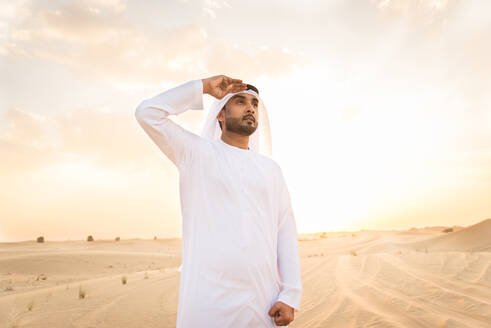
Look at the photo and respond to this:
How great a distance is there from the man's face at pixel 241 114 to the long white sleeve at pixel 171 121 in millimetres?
264

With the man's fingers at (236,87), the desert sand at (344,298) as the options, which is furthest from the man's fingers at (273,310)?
the desert sand at (344,298)

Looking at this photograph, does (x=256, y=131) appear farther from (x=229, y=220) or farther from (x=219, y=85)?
(x=229, y=220)

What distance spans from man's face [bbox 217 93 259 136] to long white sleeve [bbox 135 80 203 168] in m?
0.26

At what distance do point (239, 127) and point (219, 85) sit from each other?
12.6 inches

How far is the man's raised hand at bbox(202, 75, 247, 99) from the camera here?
2.32m

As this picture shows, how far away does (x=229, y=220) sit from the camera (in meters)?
2.03

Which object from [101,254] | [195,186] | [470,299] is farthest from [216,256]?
[101,254]

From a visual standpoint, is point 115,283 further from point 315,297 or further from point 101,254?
point 101,254

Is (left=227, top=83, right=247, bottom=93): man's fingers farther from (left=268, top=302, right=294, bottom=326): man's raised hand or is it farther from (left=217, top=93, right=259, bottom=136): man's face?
(left=268, top=302, right=294, bottom=326): man's raised hand

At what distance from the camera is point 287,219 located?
246cm

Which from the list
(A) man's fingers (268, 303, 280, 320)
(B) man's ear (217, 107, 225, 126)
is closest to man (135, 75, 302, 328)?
(A) man's fingers (268, 303, 280, 320)

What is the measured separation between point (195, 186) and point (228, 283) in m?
0.62

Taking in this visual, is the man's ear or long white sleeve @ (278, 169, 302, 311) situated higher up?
the man's ear

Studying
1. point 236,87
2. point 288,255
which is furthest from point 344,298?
point 236,87
